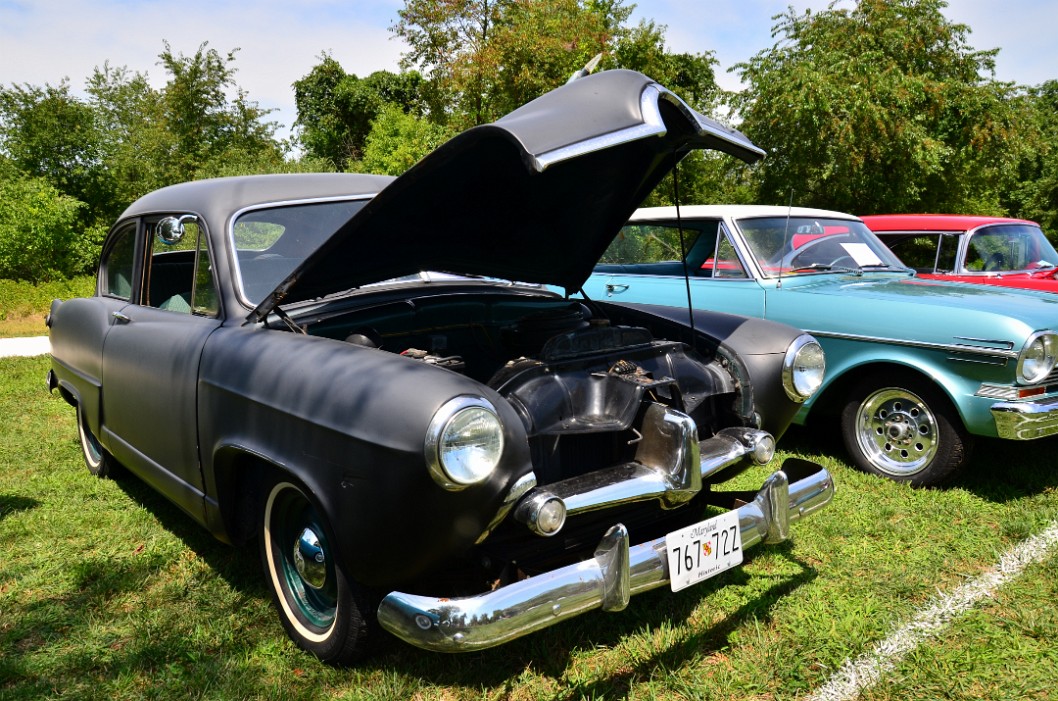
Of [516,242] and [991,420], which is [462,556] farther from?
[991,420]

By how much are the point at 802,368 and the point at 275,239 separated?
2.33m

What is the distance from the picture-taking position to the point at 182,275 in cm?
365

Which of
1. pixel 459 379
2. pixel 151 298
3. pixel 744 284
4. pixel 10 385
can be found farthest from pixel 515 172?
pixel 10 385

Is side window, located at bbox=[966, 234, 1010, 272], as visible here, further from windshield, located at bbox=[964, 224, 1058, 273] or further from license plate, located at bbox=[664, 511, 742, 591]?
license plate, located at bbox=[664, 511, 742, 591]

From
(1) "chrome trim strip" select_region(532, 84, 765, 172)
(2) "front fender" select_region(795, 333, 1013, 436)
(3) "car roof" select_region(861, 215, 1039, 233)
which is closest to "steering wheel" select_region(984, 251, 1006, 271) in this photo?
(3) "car roof" select_region(861, 215, 1039, 233)

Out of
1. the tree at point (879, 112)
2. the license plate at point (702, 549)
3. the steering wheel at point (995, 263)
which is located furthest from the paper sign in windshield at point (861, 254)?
the tree at point (879, 112)

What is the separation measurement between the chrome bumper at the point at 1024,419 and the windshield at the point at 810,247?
1.67m

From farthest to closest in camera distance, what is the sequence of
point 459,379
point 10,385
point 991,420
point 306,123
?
point 306,123, point 10,385, point 991,420, point 459,379

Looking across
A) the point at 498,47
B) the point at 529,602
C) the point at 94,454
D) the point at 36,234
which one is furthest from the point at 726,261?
the point at 36,234

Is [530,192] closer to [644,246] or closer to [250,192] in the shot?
[250,192]

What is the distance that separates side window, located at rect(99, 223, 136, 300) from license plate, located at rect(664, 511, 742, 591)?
3.15m

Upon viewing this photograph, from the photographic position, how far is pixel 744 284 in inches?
207

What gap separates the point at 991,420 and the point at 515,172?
9.62 feet

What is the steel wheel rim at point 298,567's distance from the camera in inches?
101
